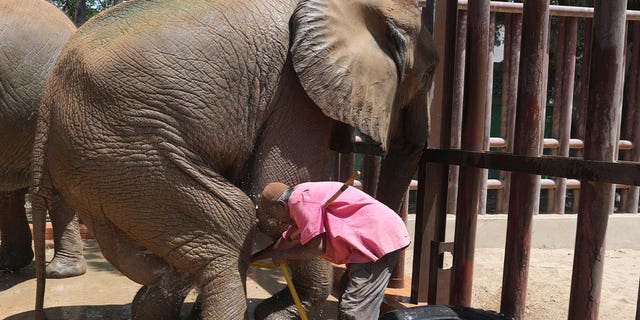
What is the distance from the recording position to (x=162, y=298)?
370 cm

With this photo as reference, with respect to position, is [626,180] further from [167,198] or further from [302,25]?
[167,198]

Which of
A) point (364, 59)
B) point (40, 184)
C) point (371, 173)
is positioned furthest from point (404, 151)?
point (40, 184)

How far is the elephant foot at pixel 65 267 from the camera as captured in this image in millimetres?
5117

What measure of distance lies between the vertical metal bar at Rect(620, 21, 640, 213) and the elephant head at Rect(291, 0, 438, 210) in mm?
4084

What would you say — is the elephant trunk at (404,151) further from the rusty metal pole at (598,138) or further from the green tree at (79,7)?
the green tree at (79,7)

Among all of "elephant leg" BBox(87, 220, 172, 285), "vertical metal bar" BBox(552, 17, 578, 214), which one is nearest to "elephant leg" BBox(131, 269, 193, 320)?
"elephant leg" BBox(87, 220, 172, 285)

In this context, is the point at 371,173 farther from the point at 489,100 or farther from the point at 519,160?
the point at 489,100

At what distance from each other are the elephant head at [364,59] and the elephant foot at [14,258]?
342 centimetres

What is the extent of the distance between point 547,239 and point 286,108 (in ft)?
17.4

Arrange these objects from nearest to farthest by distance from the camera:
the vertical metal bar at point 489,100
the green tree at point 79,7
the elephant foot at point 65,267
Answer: the elephant foot at point 65,267 < the vertical metal bar at point 489,100 < the green tree at point 79,7

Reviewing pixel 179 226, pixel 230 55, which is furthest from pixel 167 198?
pixel 230 55

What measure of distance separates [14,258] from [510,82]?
514cm

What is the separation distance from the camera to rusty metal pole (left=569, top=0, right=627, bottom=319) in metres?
2.75

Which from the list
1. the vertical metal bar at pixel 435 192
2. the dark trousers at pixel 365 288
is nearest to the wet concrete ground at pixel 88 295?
the vertical metal bar at pixel 435 192
